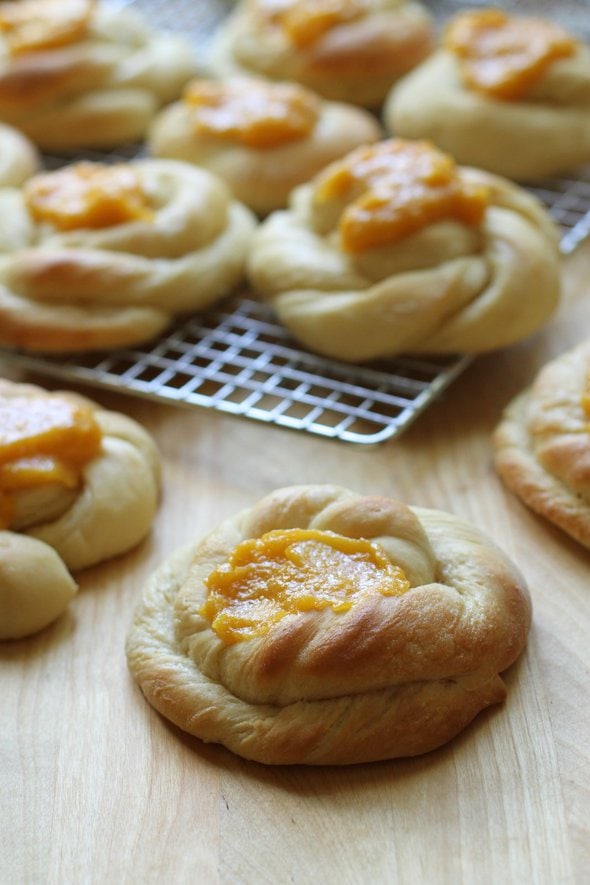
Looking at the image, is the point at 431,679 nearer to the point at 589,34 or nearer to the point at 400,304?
the point at 400,304

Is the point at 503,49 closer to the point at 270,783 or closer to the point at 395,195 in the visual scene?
the point at 395,195

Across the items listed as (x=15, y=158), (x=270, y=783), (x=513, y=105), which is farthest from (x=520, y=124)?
(x=270, y=783)

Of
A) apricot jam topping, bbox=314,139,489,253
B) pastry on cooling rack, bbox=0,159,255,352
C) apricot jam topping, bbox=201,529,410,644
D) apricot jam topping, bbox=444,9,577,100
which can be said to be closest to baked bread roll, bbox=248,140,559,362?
apricot jam topping, bbox=314,139,489,253

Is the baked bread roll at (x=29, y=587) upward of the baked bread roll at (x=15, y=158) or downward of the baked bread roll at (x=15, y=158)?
Answer: downward

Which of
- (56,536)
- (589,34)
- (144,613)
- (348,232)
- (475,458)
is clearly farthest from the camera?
(589,34)

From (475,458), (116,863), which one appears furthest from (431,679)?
(475,458)

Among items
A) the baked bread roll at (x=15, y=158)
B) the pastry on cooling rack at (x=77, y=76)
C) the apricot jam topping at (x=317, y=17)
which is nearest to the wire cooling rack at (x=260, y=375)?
the baked bread roll at (x=15, y=158)

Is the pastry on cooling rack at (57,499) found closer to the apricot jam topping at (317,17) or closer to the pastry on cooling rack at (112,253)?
the pastry on cooling rack at (112,253)

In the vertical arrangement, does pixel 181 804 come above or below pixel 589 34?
below
